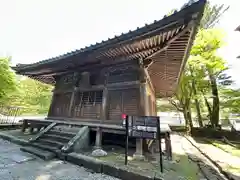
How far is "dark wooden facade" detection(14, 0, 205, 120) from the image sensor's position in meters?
3.55

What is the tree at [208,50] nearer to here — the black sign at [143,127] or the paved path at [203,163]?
the paved path at [203,163]

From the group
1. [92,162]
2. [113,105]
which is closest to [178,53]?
[113,105]

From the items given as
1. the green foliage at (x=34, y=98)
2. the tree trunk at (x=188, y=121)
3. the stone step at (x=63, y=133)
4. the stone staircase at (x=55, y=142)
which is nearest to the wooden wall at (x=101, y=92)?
the stone staircase at (x=55, y=142)

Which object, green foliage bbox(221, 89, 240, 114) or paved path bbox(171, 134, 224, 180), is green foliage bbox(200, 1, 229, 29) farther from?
paved path bbox(171, 134, 224, 180)

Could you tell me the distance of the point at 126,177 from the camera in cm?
310

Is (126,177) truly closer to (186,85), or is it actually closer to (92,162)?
(92,162)

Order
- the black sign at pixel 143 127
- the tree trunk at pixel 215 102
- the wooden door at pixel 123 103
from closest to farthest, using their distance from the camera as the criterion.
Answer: the black sign at pixel 143 127
the wooden door at pixel 123 103
the tree trunk at pixel 215 102

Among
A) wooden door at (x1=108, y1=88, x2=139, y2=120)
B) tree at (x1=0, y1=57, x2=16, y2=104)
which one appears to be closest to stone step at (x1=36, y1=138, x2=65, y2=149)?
wooden door at (x1=108, y1=88, x2=139, y2=120)

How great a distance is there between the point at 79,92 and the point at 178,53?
4.59m

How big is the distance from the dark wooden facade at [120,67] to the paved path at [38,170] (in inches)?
91.2

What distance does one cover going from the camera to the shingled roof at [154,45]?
3125 millimetres

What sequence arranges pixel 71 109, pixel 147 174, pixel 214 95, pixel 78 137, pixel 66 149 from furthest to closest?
pixel 214 95 → pixel 71 109 → pixel 78 137 → pixel 66 149 → pixel 147 174

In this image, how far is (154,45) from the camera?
4273mm

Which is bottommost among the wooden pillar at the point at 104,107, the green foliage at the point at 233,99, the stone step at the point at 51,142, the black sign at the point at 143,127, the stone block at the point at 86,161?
the stone block at the point at 86,161
